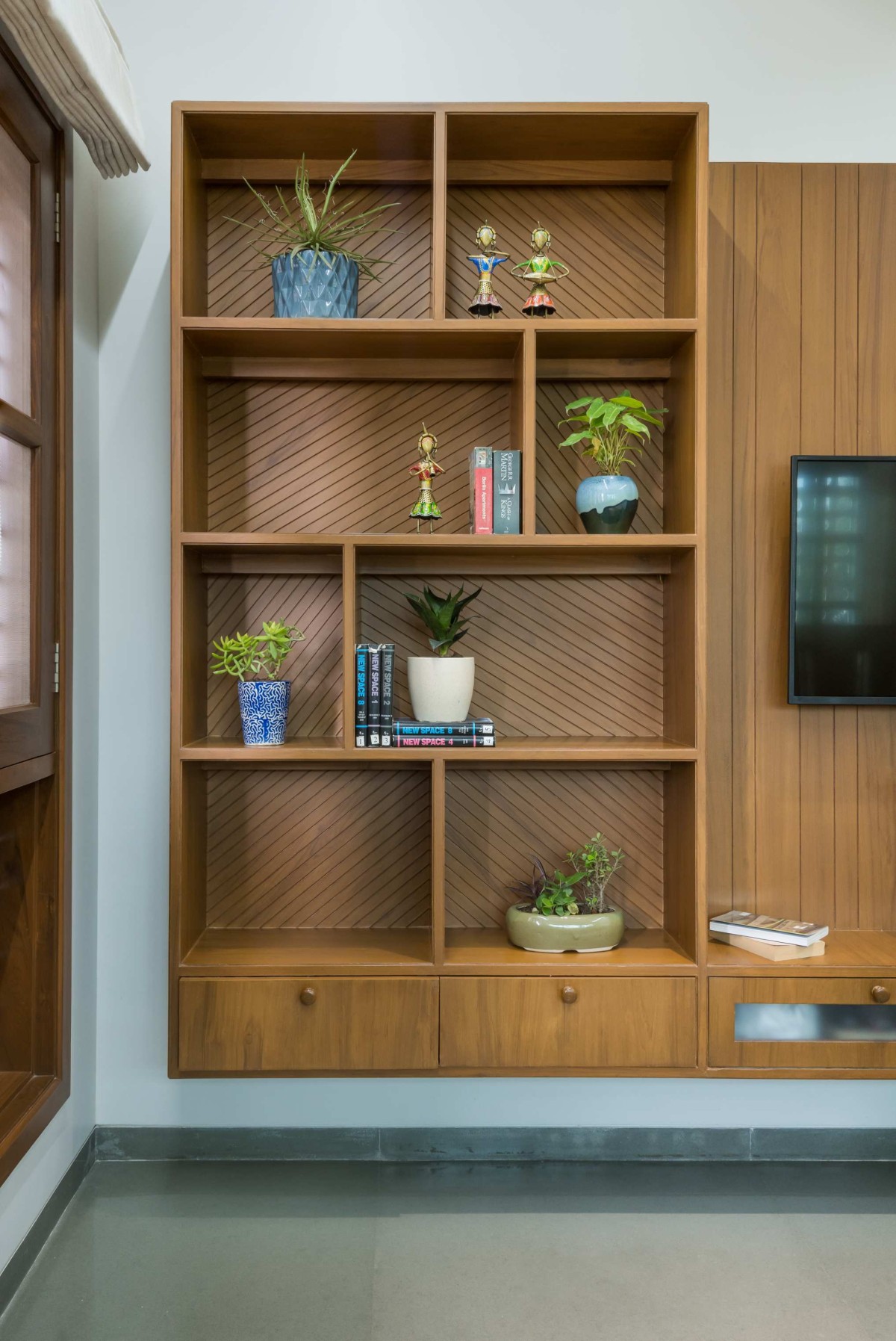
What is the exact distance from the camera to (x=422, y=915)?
8.09 feet

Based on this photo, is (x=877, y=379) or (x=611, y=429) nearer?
(x=611, y=429)

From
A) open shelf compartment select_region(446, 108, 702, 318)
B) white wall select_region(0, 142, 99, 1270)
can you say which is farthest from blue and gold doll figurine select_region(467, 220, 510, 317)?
white wall select_region(0, 142, 99, 1270)

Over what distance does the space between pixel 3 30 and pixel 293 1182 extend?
8.36ft

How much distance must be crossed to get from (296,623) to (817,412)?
1.49 metres

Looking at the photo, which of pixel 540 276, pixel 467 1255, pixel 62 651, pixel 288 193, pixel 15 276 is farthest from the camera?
pixel 288 193

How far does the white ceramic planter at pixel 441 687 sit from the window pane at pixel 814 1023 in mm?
970

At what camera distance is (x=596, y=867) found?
236 centimetres

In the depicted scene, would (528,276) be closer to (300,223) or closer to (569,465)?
(569,465)

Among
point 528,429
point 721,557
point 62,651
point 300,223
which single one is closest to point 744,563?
point 721,557

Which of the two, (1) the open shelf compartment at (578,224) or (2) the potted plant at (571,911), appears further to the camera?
(1) the open shelf compartment at (578,224)

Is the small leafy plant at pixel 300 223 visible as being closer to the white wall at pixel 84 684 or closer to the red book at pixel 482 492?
the white wall at pixel 84 684

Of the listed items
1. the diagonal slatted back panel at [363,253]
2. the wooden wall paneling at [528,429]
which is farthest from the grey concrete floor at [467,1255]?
the diagonal slatted back panel at [363,253]

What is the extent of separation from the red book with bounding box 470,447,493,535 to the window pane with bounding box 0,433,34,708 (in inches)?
38.3

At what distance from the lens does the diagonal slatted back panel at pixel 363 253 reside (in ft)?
7.99
